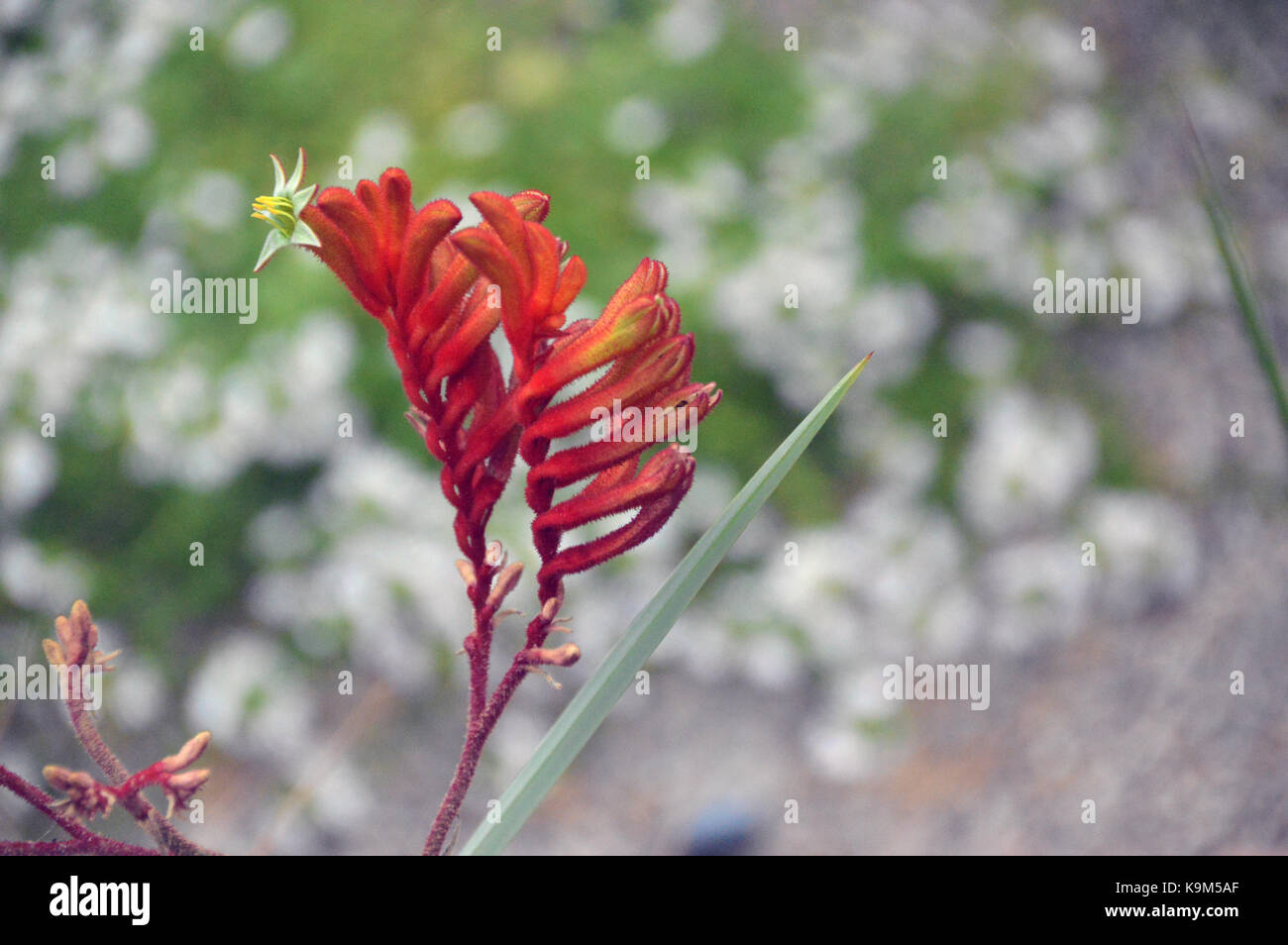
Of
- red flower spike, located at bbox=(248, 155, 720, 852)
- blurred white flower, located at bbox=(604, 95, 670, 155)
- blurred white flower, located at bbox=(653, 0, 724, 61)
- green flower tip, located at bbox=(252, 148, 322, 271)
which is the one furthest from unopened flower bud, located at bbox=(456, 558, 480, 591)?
blurred white flower, located at bbox=(653, 0, 724, 61)

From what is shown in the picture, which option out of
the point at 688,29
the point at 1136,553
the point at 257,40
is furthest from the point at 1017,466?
the point at 257,40

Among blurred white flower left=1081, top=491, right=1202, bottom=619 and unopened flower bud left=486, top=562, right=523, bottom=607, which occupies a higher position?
unopened flower bud left=486, top=562, right=523, bottom=607

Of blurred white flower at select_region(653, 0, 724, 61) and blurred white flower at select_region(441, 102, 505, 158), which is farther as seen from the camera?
blurred white flower at select_region(653, 0, 724, 61)

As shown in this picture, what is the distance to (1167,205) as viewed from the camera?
4.90 ft

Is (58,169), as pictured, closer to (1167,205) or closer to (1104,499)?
(1104,499)

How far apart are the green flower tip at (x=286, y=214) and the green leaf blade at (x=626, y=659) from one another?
145mm

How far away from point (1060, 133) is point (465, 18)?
2.92 ft

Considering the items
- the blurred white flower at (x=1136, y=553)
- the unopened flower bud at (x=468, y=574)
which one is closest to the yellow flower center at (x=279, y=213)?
the unopened flower bud at (x=468, y=574)

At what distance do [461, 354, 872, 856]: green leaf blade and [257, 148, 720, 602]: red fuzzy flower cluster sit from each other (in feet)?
0.09

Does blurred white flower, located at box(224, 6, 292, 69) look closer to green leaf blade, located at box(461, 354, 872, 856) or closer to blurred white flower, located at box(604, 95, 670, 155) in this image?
blurred white flower, located at box(604, 95, 670, 155)

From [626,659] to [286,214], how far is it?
0.17m

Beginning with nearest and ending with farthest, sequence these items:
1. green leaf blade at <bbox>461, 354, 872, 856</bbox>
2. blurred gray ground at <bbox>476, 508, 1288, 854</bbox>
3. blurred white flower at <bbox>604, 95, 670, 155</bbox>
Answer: green leaf blade at <bbox>461, 354, 872, 856</bbox> → blurred gray ground at <bbox>476, 508, 1288, 854</bbox> → blurred white flower at <bbox>604, 95, 670, 155</bbox>

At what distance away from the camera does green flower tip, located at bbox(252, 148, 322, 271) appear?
0.29m

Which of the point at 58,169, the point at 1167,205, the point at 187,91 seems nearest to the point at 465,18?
the point at 187,91
